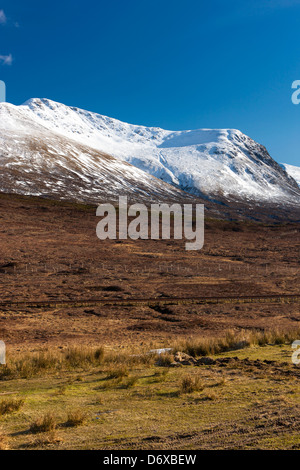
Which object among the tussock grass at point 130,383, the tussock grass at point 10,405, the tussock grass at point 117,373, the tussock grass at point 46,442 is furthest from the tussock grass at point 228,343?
the tussock grass at point 46,442

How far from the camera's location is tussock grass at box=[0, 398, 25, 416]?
661 cm

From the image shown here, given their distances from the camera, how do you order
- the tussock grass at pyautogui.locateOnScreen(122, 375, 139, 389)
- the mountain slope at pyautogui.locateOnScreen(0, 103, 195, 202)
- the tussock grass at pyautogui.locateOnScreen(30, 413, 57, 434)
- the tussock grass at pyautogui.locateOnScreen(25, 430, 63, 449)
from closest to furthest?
the tussock grass at pyautogui.locateOnScreen(25, 430, 63, 449) < the tussock grass at pyautogui.locateOnScreen(30, 413, 57, 434) < the tussock grass at pyautogui.locateOnScreen(122, 375, 139, 389) < the mountain slope at pyautogui.locateOnScreen(0, 103, 195, 202)

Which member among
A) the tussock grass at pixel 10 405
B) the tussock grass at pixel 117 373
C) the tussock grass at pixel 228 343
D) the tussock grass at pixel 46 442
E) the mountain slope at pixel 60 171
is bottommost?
the tussock grass at pixel 228 343

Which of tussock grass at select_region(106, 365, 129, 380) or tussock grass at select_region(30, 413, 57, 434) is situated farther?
tussock grass at select_region(106, 365, 129, 380)

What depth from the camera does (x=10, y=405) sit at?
6734 mm

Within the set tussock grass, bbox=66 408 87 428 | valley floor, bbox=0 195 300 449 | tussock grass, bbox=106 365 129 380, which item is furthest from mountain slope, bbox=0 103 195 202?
tussock grass, bbox=66 408 87 428

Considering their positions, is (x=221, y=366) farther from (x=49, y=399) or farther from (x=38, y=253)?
(x=38, y=253)

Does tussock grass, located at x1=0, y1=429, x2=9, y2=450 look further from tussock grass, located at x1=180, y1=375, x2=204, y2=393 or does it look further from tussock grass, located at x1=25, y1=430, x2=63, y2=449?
tussock grass, located at x1=180, y1=375, x2=204, y2=393

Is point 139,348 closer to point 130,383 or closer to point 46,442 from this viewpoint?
point 130,383

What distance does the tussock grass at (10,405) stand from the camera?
661 cm

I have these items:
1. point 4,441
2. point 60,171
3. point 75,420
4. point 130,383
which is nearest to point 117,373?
point 130,383

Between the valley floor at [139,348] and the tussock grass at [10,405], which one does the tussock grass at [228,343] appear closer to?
the valley floor at [139,348]

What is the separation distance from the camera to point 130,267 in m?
41.2
